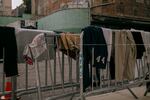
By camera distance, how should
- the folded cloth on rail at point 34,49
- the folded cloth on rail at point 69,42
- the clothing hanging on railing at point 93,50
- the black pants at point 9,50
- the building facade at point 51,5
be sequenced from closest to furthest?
the black pants at point 9,50 → the folded cloth on rail at point 34,49 → the clothing hanging on railing at point 93,50 → the folded cloth on rail at point 69,42 → the building facade at point 51,5

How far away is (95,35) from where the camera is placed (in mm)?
7117

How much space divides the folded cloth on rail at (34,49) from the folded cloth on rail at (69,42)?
1.85 feet

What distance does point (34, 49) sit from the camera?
662 centimetres

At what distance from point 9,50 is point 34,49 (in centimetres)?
51

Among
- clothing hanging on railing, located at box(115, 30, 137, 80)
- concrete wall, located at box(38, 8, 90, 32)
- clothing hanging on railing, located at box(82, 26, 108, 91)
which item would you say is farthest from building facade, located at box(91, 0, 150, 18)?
clothing hanging on railing, located at box(82, 26, 108, 91)

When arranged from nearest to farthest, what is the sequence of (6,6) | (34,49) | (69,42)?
(34,49), (69,42), (6,6)

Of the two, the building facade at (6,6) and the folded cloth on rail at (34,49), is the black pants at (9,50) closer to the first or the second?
the folded cloth on rail at (34,49)

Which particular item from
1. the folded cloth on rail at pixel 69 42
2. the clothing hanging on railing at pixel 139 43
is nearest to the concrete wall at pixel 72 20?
the clothing hanging on railing at pixel 139 43

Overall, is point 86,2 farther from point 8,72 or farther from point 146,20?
point 8,72

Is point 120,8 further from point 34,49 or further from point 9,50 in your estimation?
point 9,50

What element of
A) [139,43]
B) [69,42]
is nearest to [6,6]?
[139,43]

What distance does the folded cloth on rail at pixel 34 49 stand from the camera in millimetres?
6570

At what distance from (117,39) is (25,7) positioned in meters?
61.5

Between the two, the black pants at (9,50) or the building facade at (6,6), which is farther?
the building facade at (6,6)
